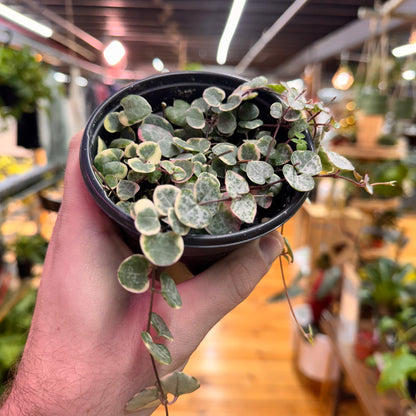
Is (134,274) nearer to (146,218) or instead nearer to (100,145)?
(146,218)

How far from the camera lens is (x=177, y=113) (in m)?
0.54

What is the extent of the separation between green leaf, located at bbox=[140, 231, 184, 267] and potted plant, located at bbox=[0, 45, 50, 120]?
1.70 meters

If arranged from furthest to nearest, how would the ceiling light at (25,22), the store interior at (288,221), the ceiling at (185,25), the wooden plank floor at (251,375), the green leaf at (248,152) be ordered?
the wooden plank floor at (251,375)
the ceiling light at (25,22)
the store interior at (288,221)
the ceiling at (185,25)
the green leaf at (248,152)

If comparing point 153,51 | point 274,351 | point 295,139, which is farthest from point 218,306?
point 153,51

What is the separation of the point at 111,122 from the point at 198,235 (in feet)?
0.72

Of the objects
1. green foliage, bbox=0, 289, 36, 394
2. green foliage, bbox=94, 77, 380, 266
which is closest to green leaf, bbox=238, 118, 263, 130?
green foliage, bbox=94, 77, 380, 266

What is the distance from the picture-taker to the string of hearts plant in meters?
0.40

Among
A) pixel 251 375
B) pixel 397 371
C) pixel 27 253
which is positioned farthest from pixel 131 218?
pixel 251 375

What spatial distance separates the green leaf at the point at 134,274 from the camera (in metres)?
0.40

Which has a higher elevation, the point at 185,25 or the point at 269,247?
the point at 185,25

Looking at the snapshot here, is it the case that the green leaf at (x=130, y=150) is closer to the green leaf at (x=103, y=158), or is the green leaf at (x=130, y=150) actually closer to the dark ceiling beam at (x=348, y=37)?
the green leaf at (x=103, y=158)

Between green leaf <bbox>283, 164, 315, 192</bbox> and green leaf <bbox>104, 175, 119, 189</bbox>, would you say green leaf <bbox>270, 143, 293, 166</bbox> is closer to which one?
green leaf <bbox>283, 164, 315, 192</bbox>

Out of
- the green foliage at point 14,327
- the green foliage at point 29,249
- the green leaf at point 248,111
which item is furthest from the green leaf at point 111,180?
the green foliage at point 29,249

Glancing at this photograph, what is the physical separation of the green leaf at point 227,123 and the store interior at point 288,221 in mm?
569
